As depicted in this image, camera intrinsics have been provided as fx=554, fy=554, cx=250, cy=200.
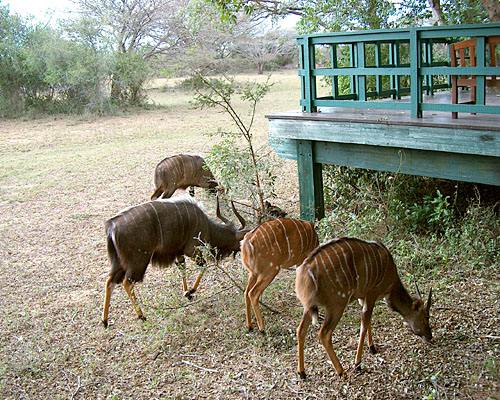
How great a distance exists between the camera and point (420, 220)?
5.55 m

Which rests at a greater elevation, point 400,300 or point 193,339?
point 400,300

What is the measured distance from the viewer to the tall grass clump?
4727mm

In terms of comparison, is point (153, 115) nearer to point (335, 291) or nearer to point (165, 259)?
point (165, 259)

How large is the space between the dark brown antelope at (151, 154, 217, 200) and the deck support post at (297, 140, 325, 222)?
1.44 m

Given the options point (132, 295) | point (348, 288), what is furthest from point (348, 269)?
point (132, 295)

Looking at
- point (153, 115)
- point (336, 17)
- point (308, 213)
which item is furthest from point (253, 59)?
point (308, 213)

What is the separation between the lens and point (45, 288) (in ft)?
17.2

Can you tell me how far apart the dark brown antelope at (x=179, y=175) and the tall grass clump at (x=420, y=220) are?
1648mm

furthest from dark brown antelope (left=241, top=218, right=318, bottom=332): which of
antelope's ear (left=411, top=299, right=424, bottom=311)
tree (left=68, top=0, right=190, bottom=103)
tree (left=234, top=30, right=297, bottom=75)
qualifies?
tree (left=234, top=30, right=297, bottom=75)

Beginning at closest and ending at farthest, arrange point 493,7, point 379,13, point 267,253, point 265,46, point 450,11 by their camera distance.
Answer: point 267,253
point 493,7
point 379,13
point 450,11
point 265,46

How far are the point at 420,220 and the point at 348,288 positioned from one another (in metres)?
2.44

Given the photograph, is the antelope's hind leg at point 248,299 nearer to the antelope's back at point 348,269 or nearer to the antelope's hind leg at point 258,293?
the antelope's hind leg at point 258,293

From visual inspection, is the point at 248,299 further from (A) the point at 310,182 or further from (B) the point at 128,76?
(B) the point at 128,76

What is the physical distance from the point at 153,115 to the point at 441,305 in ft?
44.8
